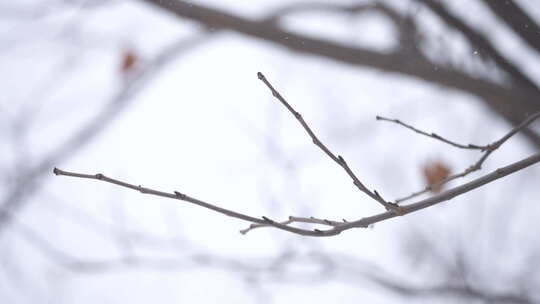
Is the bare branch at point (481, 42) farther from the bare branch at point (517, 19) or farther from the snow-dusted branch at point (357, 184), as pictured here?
the snow-dusted branch at point (357, 184)

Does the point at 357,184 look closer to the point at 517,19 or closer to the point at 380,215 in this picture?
the point at 380,215

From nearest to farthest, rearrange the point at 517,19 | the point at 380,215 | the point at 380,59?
the point at 380,215 → the point at 517,19 → the point at 380,59

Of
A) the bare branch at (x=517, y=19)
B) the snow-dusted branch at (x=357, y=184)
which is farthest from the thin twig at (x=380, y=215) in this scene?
the bare branch at (x=517, y=19)

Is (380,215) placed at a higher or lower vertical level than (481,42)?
lower

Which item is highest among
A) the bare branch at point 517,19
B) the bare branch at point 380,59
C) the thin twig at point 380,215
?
the bare branch at point 380,59

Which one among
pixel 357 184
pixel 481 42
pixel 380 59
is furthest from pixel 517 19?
pixel 357 184

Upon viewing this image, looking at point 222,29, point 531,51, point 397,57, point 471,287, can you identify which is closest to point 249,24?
point 222,29

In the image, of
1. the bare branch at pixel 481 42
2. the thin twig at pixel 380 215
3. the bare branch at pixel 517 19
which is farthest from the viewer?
the bare branch at pixel 481 42

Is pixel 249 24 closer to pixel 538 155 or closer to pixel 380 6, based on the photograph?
pixel 380 6

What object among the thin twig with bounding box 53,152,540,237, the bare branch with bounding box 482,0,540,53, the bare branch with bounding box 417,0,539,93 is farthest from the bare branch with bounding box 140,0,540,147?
the thin twig with bounding box 53,152,540,237

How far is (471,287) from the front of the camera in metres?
1.69

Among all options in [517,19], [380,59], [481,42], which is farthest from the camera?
[380,59]

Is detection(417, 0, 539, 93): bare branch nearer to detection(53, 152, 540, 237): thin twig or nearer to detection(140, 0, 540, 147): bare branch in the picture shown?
detection(140, 0, 540, 147): bare branch

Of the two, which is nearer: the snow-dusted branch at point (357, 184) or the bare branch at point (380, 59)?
the snow-dusted branch at point (357, 184)
